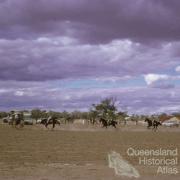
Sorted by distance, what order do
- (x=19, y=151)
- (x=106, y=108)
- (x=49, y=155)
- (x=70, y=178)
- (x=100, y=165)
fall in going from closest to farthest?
(x=70, y=178), (x=100, y=165), (x=49, y=155), (x=19, y=151), (x=106, y=108)

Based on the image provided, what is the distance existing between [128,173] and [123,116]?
10949cm

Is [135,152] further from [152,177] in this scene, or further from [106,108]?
[106,108]

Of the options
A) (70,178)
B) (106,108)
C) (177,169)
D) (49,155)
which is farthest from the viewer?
(106,108)

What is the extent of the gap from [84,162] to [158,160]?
2854mm

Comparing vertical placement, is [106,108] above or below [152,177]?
above

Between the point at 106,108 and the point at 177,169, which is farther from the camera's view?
the point at 106,108

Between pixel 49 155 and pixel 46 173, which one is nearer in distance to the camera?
pixel 46 173

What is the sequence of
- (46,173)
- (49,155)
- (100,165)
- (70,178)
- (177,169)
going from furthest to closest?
1. (49,155)
2. (100,165)
3. (177,169)
4. (46,173)
5. (70,178)

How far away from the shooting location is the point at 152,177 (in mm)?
16312

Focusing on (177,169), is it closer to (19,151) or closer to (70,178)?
(70,178)

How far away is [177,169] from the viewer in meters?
18.2

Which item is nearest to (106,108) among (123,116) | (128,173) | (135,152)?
(123,116)

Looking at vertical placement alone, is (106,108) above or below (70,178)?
above

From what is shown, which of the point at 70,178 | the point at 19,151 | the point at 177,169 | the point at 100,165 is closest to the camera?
the point at 70,178
